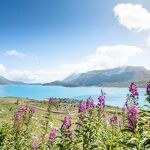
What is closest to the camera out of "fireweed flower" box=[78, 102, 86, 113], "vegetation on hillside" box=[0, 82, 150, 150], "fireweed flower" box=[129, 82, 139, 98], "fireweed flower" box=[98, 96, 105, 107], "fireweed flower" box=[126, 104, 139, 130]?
"fireweed flower" box=[126, 104, 139, 130]

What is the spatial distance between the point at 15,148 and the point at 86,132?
3.12 meters

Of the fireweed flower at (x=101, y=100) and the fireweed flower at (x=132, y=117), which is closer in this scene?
the fireweed flower at (x=132, y=117)

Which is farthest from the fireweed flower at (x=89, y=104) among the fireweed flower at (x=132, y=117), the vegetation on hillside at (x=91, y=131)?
the fireweed flower at (x=132, y=117)

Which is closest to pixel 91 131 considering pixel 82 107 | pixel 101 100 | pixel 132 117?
pixel 82 107

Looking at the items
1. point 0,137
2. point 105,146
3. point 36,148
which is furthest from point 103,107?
point 0,137

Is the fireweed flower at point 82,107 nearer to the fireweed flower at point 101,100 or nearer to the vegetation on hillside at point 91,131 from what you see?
the vegetation on hillside at point 91,131

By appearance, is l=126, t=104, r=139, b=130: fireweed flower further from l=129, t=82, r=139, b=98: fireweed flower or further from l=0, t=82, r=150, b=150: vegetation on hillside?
l=129, t=82, r=139, b=98: fireweed flower

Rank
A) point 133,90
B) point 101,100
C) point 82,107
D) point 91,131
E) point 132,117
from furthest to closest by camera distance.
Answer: point 101,100
point 82,107
point 91,131
point 133,90
point 132,117

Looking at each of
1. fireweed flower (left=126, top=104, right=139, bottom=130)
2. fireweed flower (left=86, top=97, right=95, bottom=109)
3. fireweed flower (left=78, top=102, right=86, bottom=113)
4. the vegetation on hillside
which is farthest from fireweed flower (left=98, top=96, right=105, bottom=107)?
fireweed flower (left=126, top=104, right=139, bottom=130)

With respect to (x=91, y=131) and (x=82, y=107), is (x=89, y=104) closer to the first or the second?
(x=82, y=107)

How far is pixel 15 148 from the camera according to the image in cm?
1098

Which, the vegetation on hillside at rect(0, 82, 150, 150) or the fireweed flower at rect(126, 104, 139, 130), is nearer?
the fireweed flower at rect(126, 104, 139, 130)

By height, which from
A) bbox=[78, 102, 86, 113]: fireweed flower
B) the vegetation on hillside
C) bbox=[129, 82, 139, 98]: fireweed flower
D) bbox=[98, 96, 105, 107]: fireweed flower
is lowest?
the vegetation on hillside

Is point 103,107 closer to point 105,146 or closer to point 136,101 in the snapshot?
point 105,146
